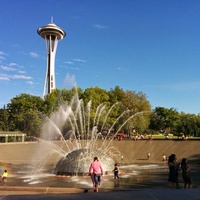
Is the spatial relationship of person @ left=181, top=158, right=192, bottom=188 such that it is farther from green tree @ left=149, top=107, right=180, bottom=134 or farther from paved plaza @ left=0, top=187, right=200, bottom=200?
green tree @ left=149, top=107, right=180, bottom=134

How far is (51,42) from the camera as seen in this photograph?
85.6m

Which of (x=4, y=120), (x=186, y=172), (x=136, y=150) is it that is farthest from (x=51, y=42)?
(x=186, y=172)

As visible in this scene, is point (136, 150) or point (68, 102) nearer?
point (136, 150)

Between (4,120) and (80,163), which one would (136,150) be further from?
(4,120)

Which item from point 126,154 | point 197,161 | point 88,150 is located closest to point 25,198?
point 88,150

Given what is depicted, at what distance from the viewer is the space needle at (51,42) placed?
273 ft

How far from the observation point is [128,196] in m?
8.70

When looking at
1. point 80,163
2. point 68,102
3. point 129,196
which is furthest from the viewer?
point 68,102

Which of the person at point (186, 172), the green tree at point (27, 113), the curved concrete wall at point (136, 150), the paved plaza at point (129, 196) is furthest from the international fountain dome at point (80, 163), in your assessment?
the green tree at point (27, 113)

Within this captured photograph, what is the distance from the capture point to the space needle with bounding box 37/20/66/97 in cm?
8319

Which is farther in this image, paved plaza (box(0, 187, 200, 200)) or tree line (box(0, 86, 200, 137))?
tree line (box(0, 86, 200, 137))

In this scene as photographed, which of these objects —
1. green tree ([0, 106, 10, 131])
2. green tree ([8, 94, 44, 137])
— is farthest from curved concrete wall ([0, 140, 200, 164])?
green tree ([0, 106, 10, 131])

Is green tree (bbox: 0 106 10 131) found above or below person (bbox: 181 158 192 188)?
above

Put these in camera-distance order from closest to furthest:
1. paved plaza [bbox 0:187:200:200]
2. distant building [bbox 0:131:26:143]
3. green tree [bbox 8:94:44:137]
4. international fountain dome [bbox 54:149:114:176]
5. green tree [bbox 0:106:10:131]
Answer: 1. paved plaza [bbox 0:187:200:200]
2. international fountain dome [bbox 54:149:114:176]
3. distant building [bbox 0:131:26:143]
4. green tree [bbox 8:94:44:137]
5. green tree [bbox 0:106:10:131]
